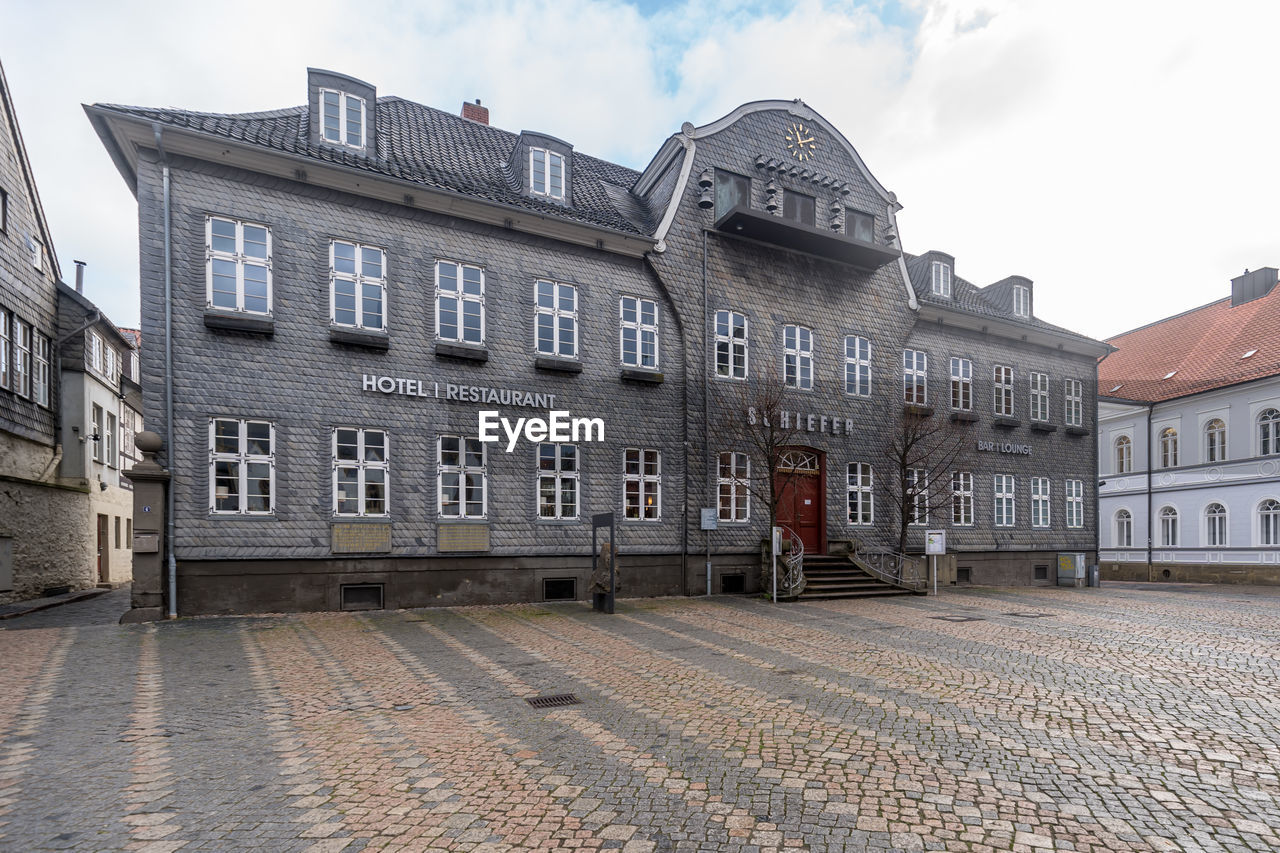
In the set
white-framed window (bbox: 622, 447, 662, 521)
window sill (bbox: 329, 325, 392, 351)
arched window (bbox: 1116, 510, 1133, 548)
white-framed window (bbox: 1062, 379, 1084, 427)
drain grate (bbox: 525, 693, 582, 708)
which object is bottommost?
arched window (bbox: 1116, 510, 1133, 548)

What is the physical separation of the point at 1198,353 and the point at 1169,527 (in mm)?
8815

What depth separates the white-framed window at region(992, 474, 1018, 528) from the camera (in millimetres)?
23719

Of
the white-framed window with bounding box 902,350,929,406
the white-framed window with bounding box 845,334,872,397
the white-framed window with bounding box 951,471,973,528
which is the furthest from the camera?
the white-framed window with bounding box 951,471,973,528

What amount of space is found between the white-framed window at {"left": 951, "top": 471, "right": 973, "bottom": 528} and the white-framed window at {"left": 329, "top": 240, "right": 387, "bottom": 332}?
60.2 ft

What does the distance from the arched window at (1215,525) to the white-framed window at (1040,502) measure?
10.1m

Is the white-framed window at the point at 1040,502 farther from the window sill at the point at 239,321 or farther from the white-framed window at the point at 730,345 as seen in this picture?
the window sill at the point at 239,321

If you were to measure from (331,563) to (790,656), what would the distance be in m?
9.53

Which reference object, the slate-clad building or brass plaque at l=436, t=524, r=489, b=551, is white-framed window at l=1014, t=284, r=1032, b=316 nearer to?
the slate-clad building

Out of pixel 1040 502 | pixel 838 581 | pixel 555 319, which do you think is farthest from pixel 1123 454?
pixel 555 319

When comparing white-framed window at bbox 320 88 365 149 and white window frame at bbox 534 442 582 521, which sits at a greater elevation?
white-framed window at bbox 320 88 365 149

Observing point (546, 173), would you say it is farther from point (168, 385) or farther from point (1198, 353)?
point (1198, 353)

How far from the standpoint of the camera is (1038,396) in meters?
25.3

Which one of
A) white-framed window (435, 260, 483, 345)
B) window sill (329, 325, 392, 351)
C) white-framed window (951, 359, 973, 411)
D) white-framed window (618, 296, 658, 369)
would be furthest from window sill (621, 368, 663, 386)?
white-framed window (951, 359, 973, 411)

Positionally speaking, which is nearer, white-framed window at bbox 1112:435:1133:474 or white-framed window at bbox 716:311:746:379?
white-framed window at bbox 716:311:746:379
